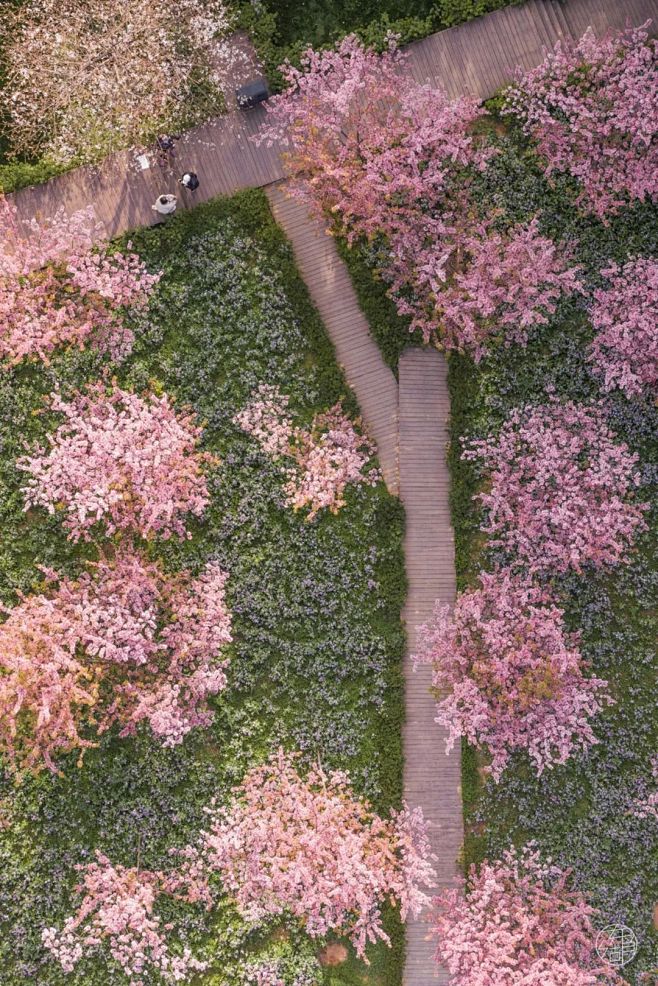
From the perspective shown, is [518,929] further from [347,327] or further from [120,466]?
[347,327]

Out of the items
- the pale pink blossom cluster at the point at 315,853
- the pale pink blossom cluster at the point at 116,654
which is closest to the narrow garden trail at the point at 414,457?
the pale pink blossom cluster at the point at 315,853

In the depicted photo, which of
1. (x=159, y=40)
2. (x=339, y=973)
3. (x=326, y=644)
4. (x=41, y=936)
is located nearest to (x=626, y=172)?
(x=159, y=40)

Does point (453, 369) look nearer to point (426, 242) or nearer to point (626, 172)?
point (426, 242)

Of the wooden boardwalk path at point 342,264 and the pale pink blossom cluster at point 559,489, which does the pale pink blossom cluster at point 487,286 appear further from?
the pale pink blossom cluster at point 559,489

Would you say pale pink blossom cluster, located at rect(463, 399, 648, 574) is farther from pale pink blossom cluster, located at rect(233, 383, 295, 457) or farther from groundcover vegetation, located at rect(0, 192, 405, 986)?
pale pink blossom cluster, located at rect(233, 383, 295, 457)

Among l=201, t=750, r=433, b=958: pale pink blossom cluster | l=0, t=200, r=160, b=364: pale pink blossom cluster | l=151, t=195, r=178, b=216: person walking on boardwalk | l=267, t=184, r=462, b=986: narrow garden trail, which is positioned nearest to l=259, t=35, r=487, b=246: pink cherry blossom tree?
l=267, t=184, r=462, b=986: narrow garden trail

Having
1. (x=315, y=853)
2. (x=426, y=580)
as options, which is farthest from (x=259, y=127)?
(x=315, y=853)
